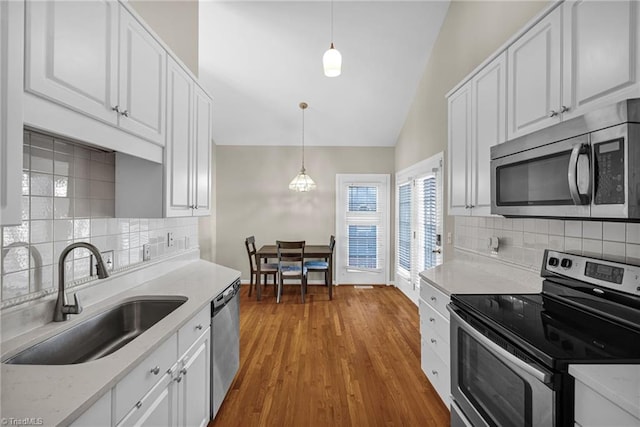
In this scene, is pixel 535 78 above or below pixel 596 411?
above

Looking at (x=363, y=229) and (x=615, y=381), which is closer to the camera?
(x=615, y=381)

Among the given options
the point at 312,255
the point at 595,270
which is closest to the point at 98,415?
the point at 595,270

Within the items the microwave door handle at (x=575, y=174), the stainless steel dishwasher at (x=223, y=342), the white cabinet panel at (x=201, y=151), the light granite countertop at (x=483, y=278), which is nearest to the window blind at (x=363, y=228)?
the light granite countertop at (x=483, y=278)

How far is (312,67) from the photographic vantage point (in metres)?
3.91

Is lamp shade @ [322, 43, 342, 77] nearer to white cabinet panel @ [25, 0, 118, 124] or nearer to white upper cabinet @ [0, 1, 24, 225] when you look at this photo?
white cabinet panel @ [25, 0, 118, 124]

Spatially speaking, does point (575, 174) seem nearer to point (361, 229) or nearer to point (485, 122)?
point (485, 122)

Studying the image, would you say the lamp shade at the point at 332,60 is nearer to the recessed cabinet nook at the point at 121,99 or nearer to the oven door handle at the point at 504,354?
the recessed cabinet nook at the point at 121,99

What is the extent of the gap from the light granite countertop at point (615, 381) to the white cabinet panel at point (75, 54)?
6.31 feet

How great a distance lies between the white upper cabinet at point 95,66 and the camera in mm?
980

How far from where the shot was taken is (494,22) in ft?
7.76

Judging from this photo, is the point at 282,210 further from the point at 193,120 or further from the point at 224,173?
the point at 193,120

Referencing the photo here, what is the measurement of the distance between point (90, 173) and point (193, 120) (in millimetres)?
797

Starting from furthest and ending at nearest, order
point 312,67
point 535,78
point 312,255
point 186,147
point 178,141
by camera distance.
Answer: point 312,255 → point 312,67 → point 186,147 → point 178,141 → point 535,78

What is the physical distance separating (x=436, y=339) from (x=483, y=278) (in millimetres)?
562
